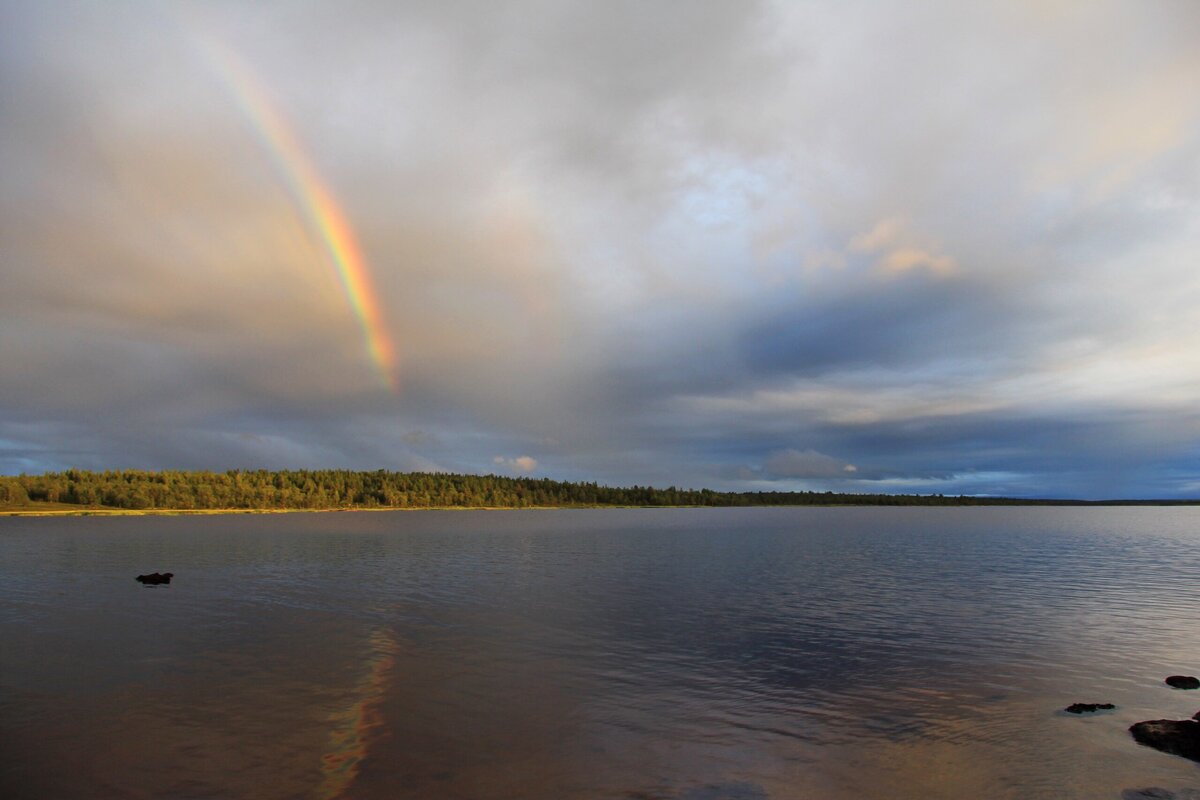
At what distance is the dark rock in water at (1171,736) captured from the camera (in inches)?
830

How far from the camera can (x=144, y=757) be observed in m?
20.7

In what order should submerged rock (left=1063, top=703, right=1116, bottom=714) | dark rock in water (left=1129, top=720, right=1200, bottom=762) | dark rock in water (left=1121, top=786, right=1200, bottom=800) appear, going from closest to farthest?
dark rock in water (left=1121, top=786, right=1200, bottom=800) < dark rock in water (left=1129, top=720, right=1200, bottom=762) < submerged rock (left=1063, top=703, right=1116, bottom=714)

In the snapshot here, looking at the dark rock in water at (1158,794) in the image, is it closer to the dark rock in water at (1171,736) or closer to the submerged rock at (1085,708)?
the dark rock in water at (1171,736)

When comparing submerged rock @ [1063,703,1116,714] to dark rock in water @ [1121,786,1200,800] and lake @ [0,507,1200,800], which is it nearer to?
lake @ [0,507,1200,800]

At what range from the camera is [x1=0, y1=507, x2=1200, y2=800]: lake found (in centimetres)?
1938

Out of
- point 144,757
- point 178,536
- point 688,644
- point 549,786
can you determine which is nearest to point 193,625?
point 144,757

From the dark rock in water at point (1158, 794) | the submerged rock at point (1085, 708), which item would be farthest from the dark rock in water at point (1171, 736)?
the dark rock in water at point (1158, 794)

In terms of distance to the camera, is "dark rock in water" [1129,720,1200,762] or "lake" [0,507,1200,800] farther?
"dark rock in water" [1129,720,1200,762]

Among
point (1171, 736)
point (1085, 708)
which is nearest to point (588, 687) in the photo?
point (1085, 708)

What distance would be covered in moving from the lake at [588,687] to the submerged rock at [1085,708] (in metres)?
0.45

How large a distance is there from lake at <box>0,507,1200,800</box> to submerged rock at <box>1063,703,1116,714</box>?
45cm

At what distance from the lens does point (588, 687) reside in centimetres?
2883

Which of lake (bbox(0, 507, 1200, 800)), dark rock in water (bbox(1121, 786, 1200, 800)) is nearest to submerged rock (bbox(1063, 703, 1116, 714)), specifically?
lake (bbox(0, 507, 1200, 800))

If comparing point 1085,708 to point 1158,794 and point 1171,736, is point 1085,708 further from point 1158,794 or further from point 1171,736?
point 1158,794
